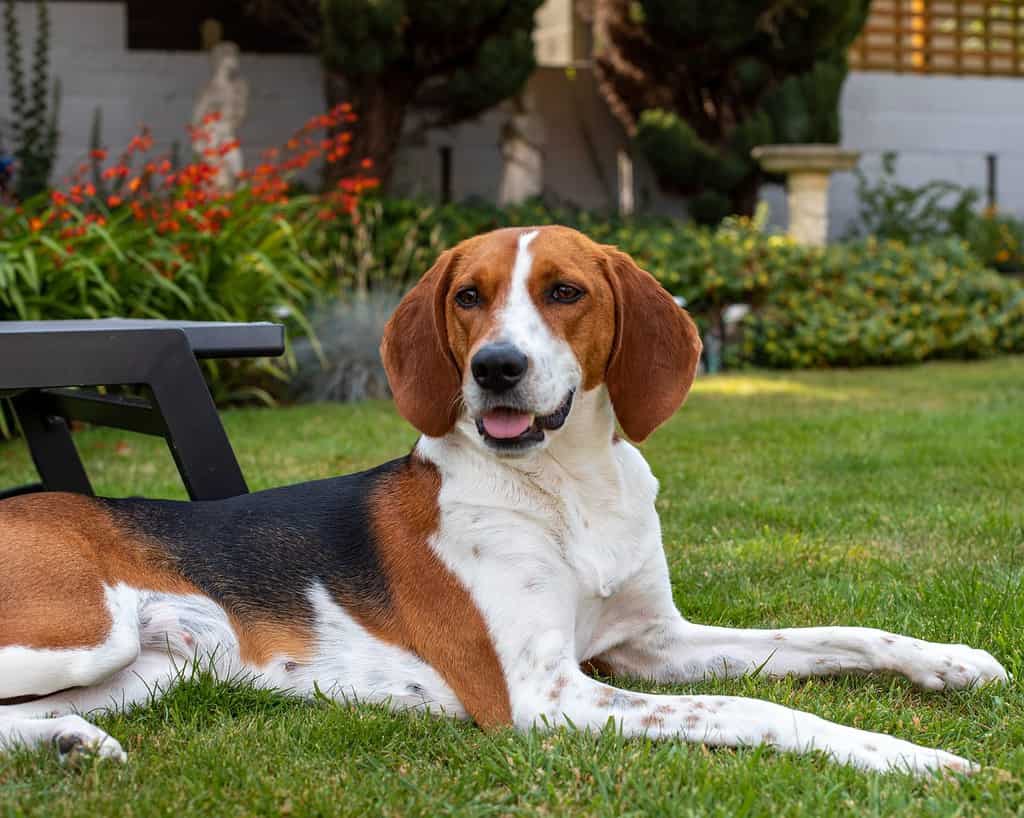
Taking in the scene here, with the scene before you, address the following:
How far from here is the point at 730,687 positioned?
3.11m

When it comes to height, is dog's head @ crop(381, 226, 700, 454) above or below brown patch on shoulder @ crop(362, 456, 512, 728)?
above

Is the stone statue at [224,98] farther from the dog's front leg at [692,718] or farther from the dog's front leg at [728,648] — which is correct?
the dog's front leg at [692,718]

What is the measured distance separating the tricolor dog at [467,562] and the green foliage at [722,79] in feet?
34.0

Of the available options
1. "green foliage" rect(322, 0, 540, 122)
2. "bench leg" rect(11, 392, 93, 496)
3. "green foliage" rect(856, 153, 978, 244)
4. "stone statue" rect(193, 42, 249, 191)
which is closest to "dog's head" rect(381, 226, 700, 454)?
"bench leg" rect(11, 392, 93, 496)

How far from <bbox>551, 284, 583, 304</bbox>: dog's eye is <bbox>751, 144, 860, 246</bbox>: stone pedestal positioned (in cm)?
1004

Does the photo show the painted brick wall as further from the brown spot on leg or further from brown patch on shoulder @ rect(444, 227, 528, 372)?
the brown spot on leg

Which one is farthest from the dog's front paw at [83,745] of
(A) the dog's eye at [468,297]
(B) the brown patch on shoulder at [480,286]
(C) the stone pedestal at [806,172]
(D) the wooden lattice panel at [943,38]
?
(D) the wooden lattice panel at [943,38]

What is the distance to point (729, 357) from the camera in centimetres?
1102

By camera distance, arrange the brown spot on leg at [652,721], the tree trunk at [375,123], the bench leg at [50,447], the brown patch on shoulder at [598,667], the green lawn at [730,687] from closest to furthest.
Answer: the green lawn at [730,687] < the brown spot on leg at [652,721] < the brown patch on shoulder at [598,667] < the bench leg at [50,447] < the tree trunk at [375,123]

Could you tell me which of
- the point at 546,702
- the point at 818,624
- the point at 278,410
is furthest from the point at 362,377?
the point at 546,702

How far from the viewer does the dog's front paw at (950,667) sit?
9.60 feet

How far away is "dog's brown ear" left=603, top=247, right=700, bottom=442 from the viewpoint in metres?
3.11

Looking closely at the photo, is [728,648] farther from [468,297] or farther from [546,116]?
[546,116]

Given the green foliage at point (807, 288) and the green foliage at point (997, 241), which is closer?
the green foliage at point (807, 288)
